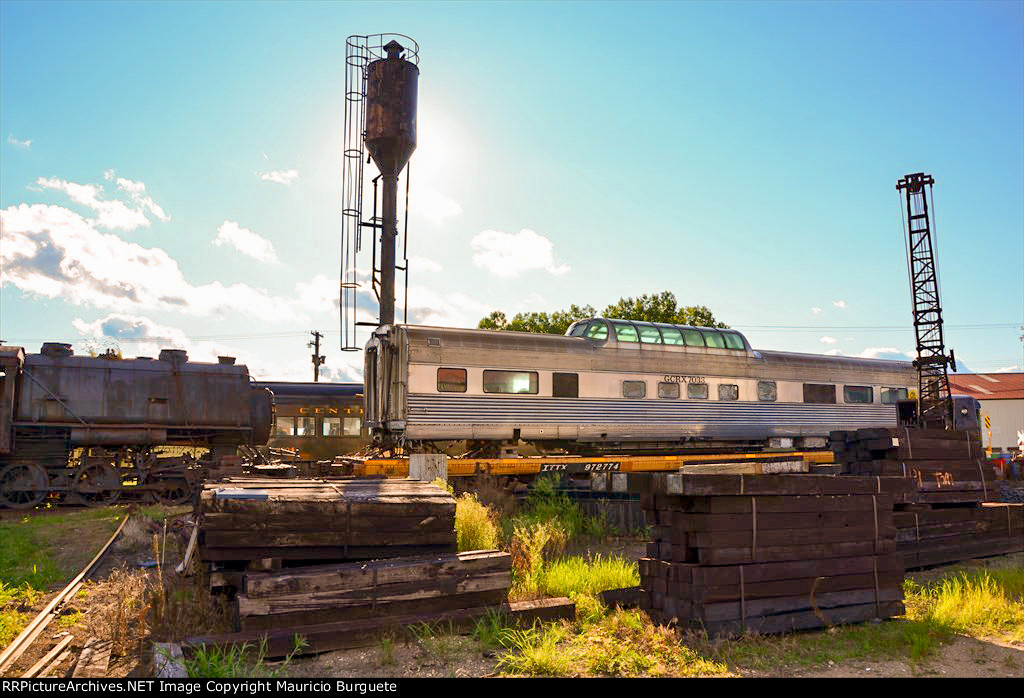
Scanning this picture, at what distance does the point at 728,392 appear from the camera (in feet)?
62.3

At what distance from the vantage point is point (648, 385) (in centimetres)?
1780

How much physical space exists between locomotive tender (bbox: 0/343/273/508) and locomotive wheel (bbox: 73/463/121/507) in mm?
22

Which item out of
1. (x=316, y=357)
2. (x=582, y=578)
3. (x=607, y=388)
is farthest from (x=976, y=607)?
(x=316, y=357)

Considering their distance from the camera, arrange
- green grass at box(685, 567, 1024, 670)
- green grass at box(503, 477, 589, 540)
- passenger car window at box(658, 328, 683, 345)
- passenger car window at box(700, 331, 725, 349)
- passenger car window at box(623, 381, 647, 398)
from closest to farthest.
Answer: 1. green grass at box(685, 567, 1024, 670)
2. green grass at box(503, 477, 589, 540)
3. passenger car window at box(623, 381, 647, 398)
4. passenger car window at box(658, 328, 683, 345)
5. passenger car window at box(700, 331, 725, 349)

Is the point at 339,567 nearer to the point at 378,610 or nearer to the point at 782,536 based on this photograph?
the point at 378,610

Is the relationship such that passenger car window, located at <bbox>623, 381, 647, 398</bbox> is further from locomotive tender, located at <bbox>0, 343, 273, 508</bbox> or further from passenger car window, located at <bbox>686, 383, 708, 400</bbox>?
locomotive tender, located at <bbox>0, 343, 273, 508</bbox>

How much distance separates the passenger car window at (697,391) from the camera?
60.3 ft

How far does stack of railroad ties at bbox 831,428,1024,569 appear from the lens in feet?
34.1

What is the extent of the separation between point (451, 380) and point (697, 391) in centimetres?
677

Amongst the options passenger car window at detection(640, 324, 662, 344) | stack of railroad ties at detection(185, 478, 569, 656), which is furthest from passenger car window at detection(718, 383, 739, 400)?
stack of railroad ties at detection(185, 478, 569, 656)

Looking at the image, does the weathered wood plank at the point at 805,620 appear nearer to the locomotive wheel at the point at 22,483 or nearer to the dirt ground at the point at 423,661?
the dirt ground at the point at 423,661

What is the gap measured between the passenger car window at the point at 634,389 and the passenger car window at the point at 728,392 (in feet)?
8.13

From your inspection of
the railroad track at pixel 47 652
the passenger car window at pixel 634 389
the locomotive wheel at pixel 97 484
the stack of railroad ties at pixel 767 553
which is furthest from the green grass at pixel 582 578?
the locomotive wheel at pixel 97 484

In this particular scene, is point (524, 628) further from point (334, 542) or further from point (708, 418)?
point (708, 418)
